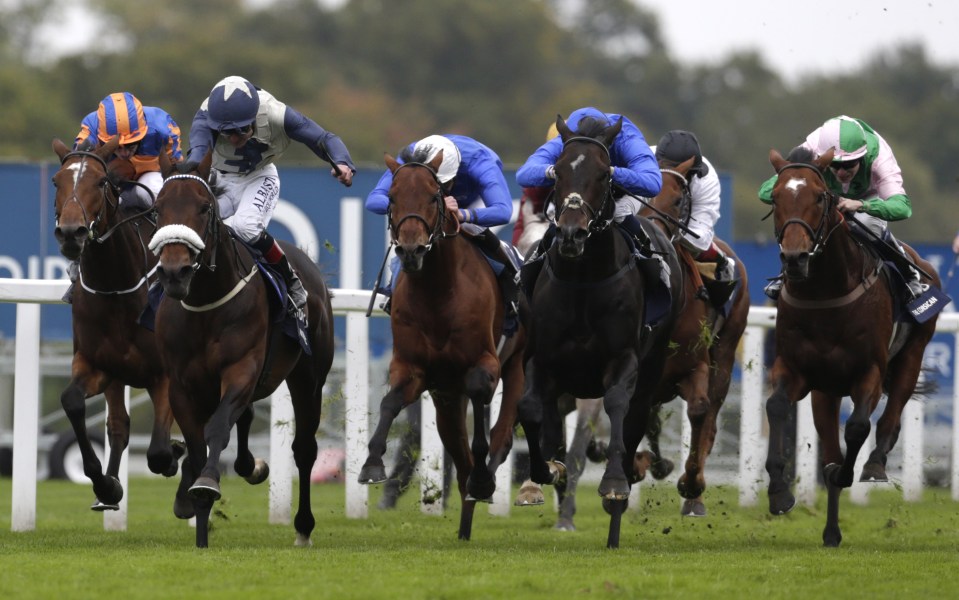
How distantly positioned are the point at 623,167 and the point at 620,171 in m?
0.33

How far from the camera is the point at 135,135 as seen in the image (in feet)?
32.9

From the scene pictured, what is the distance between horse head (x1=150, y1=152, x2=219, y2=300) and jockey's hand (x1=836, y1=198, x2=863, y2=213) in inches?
130

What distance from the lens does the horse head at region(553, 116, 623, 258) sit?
8547 mm

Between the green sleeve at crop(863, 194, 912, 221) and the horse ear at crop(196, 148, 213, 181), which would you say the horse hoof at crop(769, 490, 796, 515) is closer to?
the green sleeve at crop(863, 194, 912, 221)

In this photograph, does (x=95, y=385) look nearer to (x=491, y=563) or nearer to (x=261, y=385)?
(x=261, y=385)

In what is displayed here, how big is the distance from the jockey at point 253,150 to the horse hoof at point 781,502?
267 cm

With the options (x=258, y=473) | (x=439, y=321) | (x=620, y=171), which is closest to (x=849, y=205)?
(x=620, y=171)

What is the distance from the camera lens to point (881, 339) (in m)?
9.70

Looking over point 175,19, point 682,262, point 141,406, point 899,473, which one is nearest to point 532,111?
point 175,19

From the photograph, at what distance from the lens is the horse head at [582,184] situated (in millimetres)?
8547

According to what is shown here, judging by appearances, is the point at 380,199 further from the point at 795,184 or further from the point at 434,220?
the point at 795,184

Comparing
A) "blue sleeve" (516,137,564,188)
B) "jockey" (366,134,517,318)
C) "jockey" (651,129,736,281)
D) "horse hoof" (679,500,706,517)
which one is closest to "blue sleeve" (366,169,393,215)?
"jockey" (366,134,517,318)

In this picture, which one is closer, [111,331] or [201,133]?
[201,133]

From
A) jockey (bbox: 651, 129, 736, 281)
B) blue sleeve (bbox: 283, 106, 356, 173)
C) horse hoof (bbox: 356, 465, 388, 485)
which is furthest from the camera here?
jockey (bbox: 651, 129, 736, 281)
